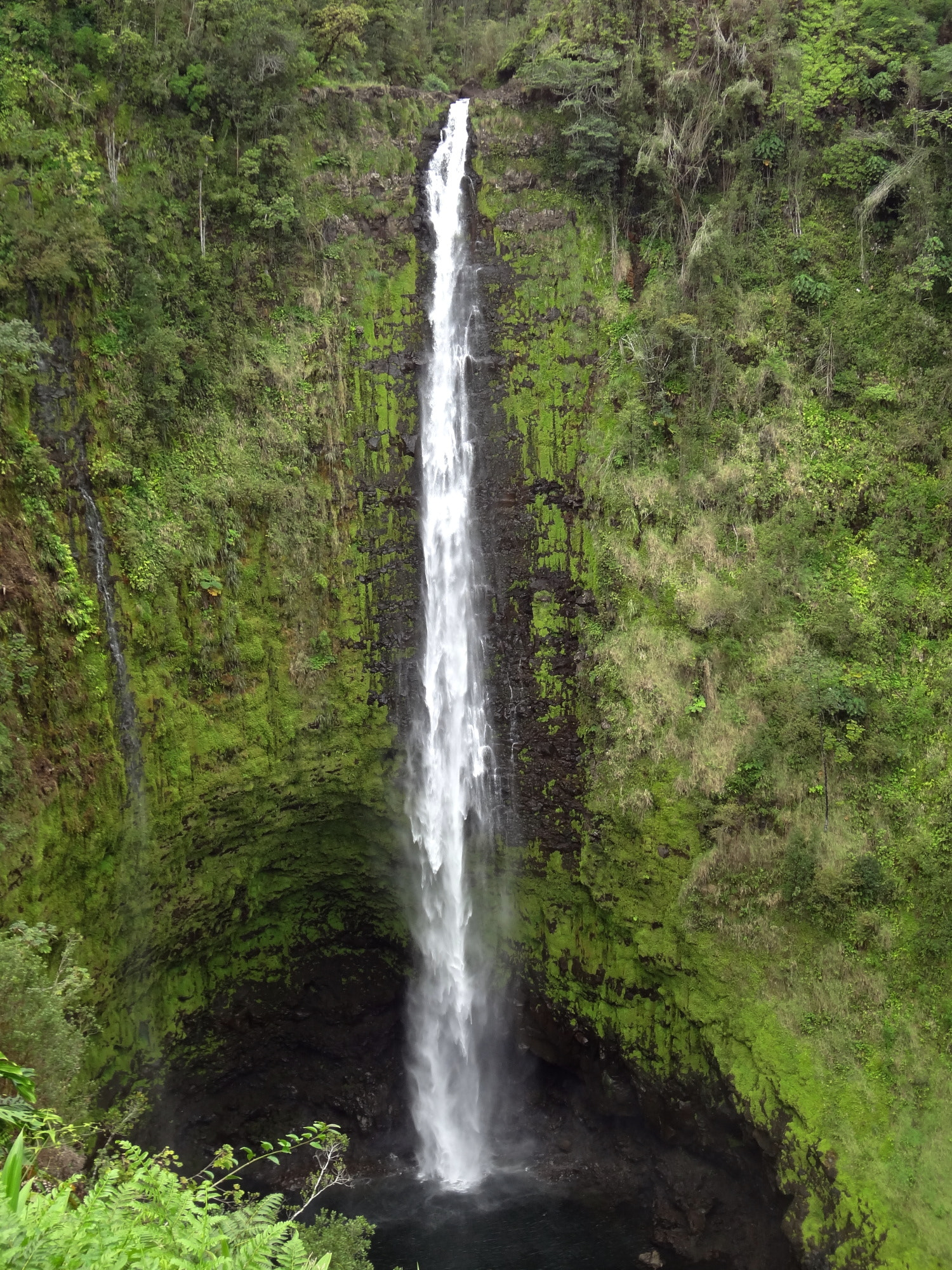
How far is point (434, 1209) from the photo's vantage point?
15.6 meters

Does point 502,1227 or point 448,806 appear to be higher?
point 448,806

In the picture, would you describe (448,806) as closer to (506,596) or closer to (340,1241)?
(506,596)

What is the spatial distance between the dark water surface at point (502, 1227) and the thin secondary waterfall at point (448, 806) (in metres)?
1.04

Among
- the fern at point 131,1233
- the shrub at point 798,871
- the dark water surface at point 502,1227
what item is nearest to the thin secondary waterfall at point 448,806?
the dark water surface at point 502,1227

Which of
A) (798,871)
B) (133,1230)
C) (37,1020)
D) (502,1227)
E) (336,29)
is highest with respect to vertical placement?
(336,29)

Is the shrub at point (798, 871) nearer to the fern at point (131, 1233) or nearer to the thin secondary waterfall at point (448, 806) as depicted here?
the thin secondary waterfall at point (448, 806)

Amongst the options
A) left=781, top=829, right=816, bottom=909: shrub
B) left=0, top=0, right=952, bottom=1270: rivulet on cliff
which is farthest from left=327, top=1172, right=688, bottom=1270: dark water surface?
left=781, top=829, right=816, bottom=909: shrub

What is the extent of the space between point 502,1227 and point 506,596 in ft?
38.6

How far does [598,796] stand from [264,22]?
55.1 feet

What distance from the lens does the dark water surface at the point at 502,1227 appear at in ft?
46.3

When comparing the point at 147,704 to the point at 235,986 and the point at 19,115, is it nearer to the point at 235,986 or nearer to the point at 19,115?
the point at 235,986

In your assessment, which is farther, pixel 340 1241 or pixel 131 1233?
pixel 340 1241

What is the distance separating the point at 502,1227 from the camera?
15.0m

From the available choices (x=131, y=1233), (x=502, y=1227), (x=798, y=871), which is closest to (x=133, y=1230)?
(x=131, y=1233)
